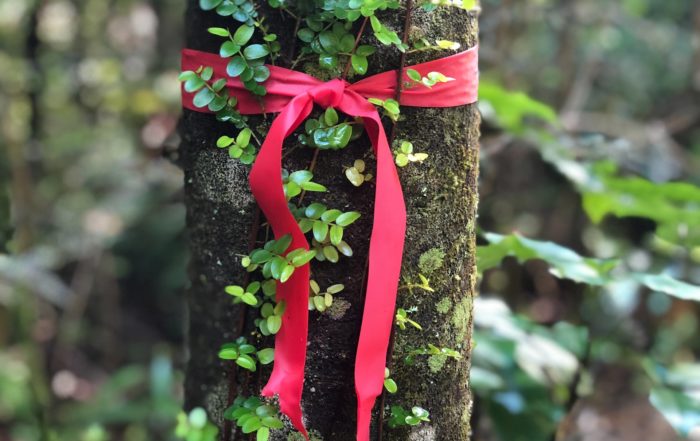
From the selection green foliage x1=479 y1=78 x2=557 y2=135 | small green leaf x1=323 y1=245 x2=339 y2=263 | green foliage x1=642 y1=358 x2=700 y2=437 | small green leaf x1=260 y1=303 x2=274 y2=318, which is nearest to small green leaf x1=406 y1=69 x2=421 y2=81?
small green leaf x1=323 y1=245 x2=339 y2=263

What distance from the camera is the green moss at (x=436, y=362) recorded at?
0.81m

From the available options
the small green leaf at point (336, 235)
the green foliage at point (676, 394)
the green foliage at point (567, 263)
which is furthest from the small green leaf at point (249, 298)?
the green foliage at point (676, 394)

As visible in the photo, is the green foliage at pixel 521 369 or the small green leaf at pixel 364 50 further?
the green foliage at pixel 521 369

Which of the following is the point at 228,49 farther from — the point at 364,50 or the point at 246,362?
the point at 246,362

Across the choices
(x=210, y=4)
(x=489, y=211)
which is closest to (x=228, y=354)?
(x=210, y=4)

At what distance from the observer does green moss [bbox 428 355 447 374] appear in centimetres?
81

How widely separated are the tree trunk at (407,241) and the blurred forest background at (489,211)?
631mm

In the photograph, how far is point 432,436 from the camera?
0.82 meters

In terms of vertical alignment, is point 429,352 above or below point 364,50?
below

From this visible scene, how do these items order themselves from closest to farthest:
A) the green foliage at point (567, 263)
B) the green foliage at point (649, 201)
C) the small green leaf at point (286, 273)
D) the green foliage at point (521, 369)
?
the small green leaf at point (286, 273) → the green foliage at point (567, 263) → the green foliage at point (649, 201) → the green foliage at point (521, 369)

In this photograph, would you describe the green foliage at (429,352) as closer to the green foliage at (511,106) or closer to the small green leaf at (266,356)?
the small green leaf at (266,356)

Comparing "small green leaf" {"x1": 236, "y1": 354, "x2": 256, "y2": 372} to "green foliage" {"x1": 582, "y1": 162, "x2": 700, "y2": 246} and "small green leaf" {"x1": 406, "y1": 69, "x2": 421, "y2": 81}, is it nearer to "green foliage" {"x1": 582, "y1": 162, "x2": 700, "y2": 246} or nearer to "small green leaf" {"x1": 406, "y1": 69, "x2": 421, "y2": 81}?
"small green leaf" {"x1": 406, "y1": 69, "x2": 421, "y2": 81}

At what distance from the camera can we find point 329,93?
73cm

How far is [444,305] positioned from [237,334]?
28cm
